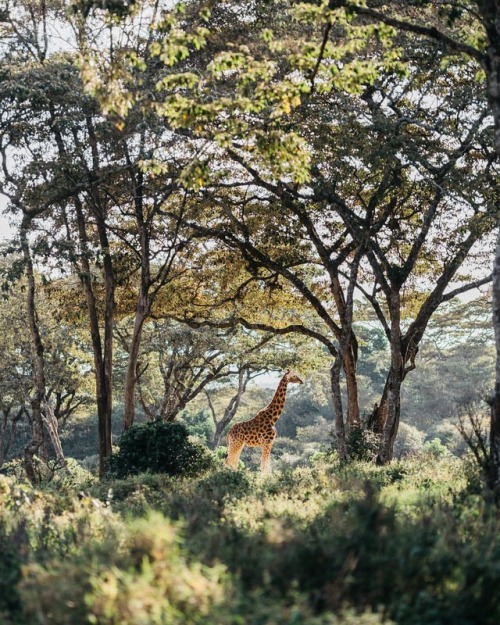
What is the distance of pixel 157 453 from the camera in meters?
15.2

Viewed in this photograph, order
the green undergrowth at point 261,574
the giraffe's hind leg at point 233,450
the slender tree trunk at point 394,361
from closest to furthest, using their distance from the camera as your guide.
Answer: the green undergrowth at point 261,574 → the slender tree trunk at point 394,361 → the giraffe's hind leg at point 233,450

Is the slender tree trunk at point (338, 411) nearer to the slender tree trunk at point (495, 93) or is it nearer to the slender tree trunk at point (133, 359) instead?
the slender tree trunk at point (133, 359)

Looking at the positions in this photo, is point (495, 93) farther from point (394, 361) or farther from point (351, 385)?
point (351, 385)

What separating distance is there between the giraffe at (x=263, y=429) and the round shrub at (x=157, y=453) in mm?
3377

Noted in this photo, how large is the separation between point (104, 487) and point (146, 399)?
22.2 metres

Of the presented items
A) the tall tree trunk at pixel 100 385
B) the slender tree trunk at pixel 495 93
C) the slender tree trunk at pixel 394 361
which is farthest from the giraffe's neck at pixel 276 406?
the slender tree trunk at pixel 495 93

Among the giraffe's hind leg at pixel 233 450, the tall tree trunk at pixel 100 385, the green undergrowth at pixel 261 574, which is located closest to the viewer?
the green undergrowth at pixel 261 574

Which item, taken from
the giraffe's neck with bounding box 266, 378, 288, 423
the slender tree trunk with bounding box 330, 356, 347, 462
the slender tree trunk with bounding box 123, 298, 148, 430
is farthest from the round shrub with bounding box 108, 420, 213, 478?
the giraffe's neck with bounding box 266, 378, 288, 423

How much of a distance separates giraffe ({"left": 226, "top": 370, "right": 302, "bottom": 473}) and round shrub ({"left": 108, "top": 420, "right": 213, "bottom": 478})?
3.38m

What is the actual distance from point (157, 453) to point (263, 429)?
4.28 m

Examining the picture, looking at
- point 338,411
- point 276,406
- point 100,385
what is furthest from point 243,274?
point 338,411

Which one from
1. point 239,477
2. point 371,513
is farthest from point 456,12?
point 239,477

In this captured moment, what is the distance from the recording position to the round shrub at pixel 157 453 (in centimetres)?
1522

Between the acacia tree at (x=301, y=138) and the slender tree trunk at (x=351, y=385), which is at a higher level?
the acacia tree at (x=301, y=138)
